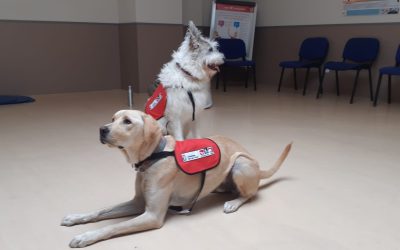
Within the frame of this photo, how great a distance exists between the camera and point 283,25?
7.95 meters

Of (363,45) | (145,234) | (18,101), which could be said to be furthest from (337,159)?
(18,101)

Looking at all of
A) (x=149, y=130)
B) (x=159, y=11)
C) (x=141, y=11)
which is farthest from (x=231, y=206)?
(x=159, y=11)

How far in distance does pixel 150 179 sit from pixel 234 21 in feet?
22.1

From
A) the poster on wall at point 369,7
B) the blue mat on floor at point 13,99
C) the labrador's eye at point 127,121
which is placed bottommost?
the blue mat on floor at point 13,99

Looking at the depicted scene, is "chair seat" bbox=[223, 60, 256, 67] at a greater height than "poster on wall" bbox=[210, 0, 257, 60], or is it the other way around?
"poster on wall" bbox=[210, 0, 257, 60]

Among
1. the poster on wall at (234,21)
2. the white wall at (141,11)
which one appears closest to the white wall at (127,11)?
the white wall at (141,11)

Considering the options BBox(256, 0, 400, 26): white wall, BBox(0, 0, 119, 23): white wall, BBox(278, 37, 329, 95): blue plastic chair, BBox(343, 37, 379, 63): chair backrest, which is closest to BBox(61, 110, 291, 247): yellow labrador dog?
BBox(343, 37, 379, 63): chair backrest

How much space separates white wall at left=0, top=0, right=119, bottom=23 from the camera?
20.6 ft

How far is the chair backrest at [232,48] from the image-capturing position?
773 cm

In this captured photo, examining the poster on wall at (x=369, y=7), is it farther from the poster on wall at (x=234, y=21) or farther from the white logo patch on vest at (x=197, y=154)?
the white logo patch on vest at (x=197, y=154)

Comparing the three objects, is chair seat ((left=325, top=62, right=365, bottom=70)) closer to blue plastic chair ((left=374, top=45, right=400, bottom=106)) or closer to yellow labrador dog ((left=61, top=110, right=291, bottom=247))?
blue plastic chair ((left=374, top=45, right=400, bottom=106))

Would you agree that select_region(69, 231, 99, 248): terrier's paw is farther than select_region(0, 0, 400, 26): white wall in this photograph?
No

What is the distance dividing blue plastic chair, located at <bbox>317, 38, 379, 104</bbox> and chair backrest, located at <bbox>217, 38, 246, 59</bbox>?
1983 millimetres

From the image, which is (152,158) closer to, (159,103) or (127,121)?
(127,121)
